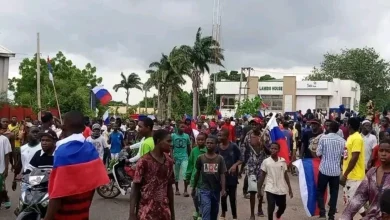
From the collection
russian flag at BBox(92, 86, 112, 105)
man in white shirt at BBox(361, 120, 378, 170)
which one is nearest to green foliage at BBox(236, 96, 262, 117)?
russian flag at BBox(92, 86, 112, 105)

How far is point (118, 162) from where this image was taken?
1243 centimetres

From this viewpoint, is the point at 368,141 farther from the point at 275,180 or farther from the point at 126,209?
the point at 126,209

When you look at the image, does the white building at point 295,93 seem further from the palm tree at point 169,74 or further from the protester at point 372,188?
the protester at point 372,188

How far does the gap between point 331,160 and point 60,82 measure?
47.6 meters

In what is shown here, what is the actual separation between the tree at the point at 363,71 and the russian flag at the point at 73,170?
69.3 metres

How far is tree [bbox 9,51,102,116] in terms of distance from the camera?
4944 cm

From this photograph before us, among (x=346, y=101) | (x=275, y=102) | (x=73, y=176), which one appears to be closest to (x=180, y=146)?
(x=73, y=176)

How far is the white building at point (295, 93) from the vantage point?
64000 mm

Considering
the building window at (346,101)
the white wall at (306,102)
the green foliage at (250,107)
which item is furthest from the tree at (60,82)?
the building window at (346,101)

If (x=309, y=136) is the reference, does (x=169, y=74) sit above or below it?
above

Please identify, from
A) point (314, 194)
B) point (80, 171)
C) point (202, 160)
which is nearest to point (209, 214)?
point (202, 160)

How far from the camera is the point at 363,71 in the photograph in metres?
73.1

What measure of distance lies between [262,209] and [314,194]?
64.3 inches

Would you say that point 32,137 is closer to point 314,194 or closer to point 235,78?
point 314,194
